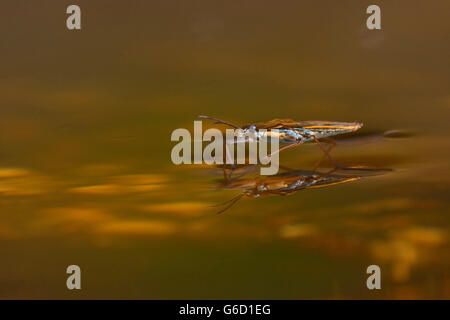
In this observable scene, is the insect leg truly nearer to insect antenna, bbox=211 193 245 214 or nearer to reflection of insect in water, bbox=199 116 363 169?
reflection of insect in water, bbox=199 116 363 169

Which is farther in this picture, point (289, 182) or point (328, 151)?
point (328, 151)

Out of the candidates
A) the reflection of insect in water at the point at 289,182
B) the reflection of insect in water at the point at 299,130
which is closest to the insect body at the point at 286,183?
the reflection of insect in water at the point at 289,182

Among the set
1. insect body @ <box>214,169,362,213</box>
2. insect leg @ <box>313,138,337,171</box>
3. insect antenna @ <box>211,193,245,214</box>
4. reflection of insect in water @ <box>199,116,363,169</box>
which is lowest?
insect antenna @ <box>211,193,245,214</box>

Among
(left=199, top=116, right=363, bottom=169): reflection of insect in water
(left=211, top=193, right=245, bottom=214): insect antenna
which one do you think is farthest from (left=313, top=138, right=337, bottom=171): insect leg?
(left=211, top=193, right=245, bottom=214): insect antenna

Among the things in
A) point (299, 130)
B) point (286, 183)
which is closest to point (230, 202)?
point (286, 183)

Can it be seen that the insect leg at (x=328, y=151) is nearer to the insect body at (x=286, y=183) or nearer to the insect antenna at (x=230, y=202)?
the insect body at (x=286, y=183)

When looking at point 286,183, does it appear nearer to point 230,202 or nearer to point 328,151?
point 230,202

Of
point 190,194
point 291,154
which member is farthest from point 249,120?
point 190,194

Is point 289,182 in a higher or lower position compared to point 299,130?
lower

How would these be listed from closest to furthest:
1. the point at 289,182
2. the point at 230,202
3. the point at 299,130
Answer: the point at 230,202
the point at 289,182
the point at 299,130
